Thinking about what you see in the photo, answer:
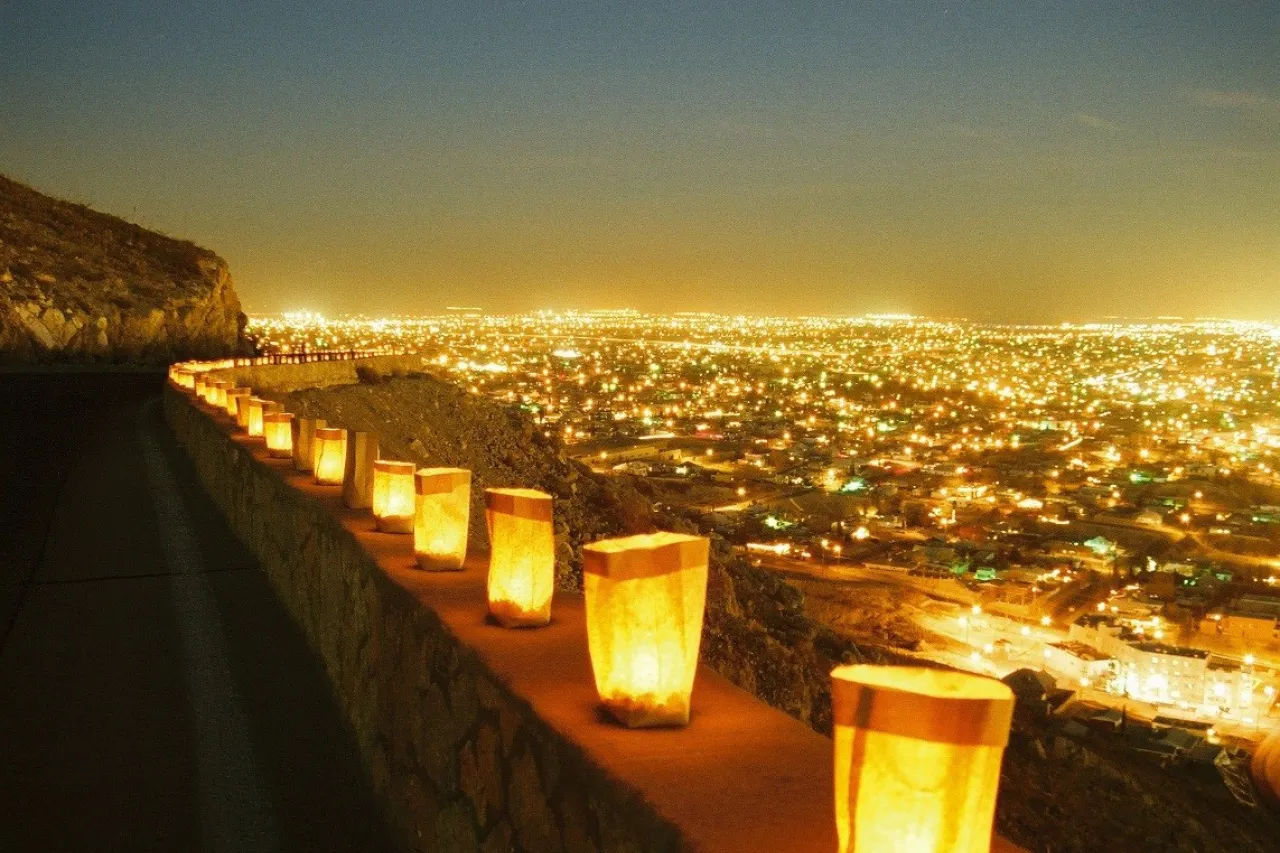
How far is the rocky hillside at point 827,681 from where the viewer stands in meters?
10.5

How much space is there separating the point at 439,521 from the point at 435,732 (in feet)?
4.42

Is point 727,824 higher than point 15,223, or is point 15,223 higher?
point 15,223

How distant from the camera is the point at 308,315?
199m

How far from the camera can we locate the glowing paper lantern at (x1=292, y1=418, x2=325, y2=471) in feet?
25.3

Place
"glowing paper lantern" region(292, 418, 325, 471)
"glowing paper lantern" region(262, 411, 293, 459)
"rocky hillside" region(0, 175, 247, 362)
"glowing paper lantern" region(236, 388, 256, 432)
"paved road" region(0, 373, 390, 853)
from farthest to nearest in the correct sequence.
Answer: "rocky hillside" region(0, 175, 247, 362), "glowing paper lantern" region(236, 388, 256, 432), "glowing paper lantern" region(262, 411, 293, 459), "glowing paper lantern" region(292, 418, 325, 471), "paved road" region(0, 373, 390, 853)

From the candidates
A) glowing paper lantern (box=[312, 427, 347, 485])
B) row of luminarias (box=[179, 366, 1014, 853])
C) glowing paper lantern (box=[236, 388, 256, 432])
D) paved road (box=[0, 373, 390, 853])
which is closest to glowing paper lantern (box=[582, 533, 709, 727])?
row of luminarias (box=[179, 366, 1014, 853])

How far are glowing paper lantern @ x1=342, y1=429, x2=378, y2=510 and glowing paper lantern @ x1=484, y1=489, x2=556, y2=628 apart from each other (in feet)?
7.85

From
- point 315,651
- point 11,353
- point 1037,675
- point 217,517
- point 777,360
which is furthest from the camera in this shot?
point 777,360

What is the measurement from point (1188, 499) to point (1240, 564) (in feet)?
29.7

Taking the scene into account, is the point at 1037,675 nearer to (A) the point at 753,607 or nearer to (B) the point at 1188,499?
(A) the point at 753,607

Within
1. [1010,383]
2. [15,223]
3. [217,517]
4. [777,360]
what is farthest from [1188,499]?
[777,360]

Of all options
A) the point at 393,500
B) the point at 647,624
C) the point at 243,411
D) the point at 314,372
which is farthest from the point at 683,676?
the point at 314,372

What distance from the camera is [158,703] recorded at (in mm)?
5246

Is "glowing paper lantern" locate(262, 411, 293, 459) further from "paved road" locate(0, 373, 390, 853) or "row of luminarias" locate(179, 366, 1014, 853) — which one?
"row of luminarias" locate(179, 366, 1014, 853)
